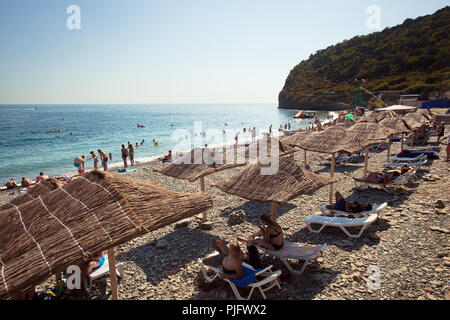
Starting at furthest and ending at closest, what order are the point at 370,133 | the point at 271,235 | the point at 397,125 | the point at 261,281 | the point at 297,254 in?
the point at 397,125 < the point at 370,133 < the point at 271,235 < the point at 297,254 < the point at 261,281

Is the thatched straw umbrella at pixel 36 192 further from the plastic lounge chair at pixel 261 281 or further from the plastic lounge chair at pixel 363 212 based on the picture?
the plastic lounge chair at pixel 363 212

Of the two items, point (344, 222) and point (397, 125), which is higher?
point (397, 125)

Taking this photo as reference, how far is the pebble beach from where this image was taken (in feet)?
13.6

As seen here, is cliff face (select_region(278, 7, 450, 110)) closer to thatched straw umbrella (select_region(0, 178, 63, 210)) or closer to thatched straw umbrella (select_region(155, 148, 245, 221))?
thatched straw umbrella (select_region(155, 148, 245, 221))

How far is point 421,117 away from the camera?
17.6 m

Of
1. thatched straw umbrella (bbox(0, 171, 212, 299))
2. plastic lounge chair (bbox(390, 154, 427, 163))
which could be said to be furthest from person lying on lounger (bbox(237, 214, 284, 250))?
plastic lounge chair (bbox(390, 154, 427, 163))

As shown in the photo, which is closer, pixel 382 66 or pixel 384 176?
pixel 384 176

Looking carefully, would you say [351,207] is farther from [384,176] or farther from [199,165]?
[199,165]

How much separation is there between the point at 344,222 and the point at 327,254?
1.10 metres

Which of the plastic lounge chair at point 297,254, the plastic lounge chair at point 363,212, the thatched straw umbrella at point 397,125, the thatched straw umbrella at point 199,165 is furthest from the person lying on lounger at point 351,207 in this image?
the thatched straw umbrella at point 397,125

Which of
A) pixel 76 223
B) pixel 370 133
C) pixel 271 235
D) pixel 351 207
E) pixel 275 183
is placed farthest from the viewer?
pixel 370 133

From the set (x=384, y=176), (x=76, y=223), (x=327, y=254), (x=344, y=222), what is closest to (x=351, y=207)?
(x=344, y=222)

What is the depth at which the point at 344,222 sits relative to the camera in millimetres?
5891
